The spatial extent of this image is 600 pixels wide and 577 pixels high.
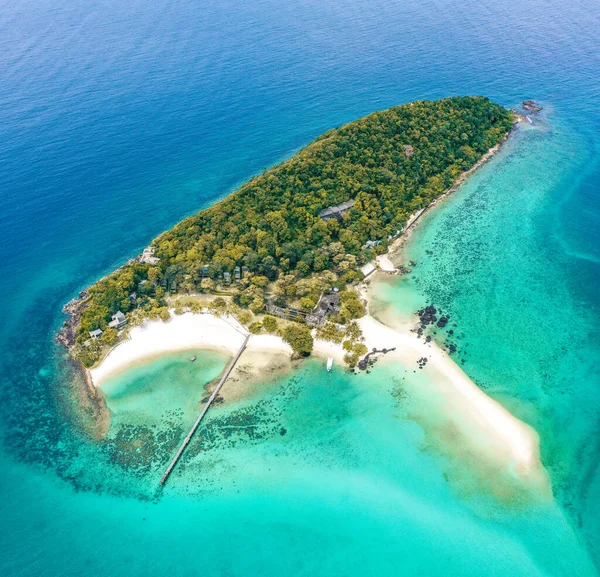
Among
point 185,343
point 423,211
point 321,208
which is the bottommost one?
point 185,343

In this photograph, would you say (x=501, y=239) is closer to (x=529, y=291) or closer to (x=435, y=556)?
(x=529, y=291)

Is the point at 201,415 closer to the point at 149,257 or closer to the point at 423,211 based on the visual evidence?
the point at 149,257

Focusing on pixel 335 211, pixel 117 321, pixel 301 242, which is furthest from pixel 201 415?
pixel 335 211

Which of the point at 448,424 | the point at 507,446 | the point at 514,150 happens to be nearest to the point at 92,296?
the point at 448,424

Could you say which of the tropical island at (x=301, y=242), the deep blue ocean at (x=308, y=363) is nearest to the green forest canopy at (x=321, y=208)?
the tropical island at (x=301, y=242)

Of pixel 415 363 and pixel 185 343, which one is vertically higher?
pixel 415 363

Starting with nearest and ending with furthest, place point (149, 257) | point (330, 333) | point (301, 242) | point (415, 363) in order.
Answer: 1. point (415, 363)
2. point (330, 333)
3. point (301, 242)
4. point (149, 257)

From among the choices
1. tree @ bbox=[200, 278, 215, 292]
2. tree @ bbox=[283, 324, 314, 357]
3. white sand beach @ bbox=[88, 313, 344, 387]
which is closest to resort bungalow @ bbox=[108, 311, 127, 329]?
white sand beach @ bbox=[88, 313, 344, 387]
